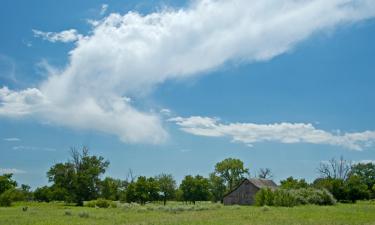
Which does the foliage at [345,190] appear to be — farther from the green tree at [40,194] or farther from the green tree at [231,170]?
the green tree at [40,194]

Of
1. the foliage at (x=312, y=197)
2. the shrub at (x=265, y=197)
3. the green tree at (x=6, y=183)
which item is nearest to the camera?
the shrub at (x=265, y=197)

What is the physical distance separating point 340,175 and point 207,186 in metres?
34.1

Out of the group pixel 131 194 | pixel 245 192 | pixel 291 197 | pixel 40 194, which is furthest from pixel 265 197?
pixel 40 194

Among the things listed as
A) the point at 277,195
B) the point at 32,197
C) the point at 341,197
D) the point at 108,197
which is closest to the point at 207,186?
the point at 108,197

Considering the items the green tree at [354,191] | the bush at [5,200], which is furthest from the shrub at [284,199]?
the bush at [5,200]

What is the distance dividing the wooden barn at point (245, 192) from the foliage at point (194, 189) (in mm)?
Result: 10484

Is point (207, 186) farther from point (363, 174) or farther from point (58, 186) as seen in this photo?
point (363, 174)

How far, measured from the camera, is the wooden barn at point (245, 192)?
81375 mm

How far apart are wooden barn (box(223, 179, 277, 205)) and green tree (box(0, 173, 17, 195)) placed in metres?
42.6

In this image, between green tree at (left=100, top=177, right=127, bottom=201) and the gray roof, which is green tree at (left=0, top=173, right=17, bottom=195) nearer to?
green tree at (left=100, top=177, right=127, bottom=201)

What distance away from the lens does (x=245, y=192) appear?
82.6m

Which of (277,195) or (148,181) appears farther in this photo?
(148,181)

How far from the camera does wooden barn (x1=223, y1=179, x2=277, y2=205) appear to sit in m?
81.4

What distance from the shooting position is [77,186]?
80250 mm
